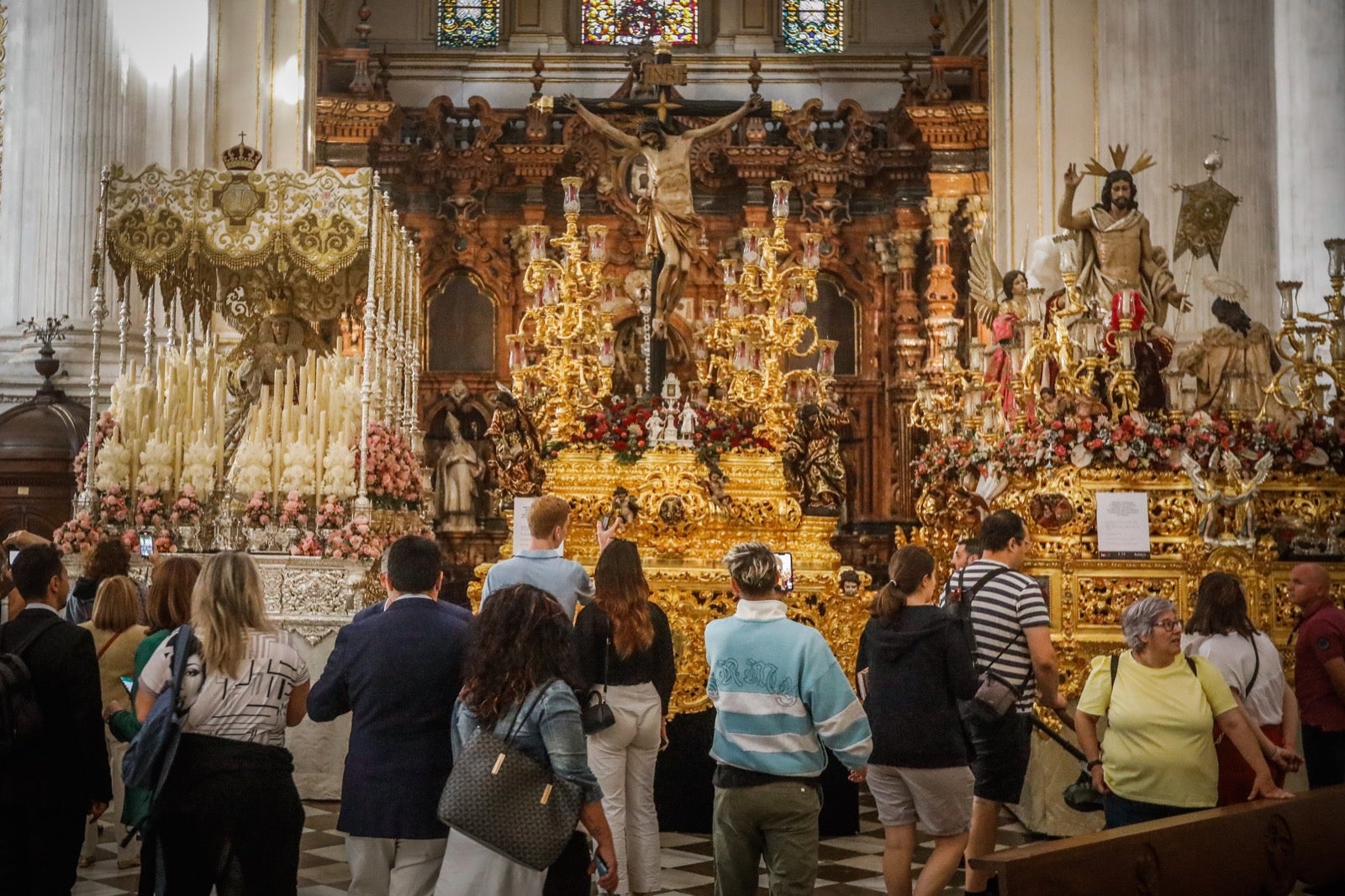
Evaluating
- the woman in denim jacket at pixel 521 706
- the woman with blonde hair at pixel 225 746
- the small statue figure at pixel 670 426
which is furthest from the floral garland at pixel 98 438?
the woman in denim jacket at pixel 521 706

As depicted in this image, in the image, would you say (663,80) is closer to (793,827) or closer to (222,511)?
(222,511)

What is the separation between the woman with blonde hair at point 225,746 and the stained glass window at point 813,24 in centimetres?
1957

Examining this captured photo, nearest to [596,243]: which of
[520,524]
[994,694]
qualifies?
[520,524]

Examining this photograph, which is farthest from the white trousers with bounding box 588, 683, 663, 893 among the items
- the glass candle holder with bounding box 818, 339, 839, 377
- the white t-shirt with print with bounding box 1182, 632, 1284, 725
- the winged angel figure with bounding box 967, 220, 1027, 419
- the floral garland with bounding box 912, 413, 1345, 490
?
the glass candle holder with bounding box 818, 339, 839, 377

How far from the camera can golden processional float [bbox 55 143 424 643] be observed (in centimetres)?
985

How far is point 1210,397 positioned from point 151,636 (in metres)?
8.15

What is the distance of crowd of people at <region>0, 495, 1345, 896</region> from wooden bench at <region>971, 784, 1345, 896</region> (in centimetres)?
18

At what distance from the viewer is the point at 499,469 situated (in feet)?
39.5

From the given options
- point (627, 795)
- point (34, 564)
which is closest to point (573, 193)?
point (627, 795)

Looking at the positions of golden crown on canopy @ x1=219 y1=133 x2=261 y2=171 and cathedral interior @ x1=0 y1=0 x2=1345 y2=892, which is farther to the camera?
golden crown on canopy @ x1=219 y1=133 x2=261 y2=171

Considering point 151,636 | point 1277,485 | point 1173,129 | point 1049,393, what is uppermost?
point 1173,129

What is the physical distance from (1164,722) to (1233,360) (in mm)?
6673

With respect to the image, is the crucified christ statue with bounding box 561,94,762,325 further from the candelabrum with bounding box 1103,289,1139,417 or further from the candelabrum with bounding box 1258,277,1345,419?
the candelabrum with bounding box 1258,277,1345,419

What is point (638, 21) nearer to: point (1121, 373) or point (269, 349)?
point (269, 349)
